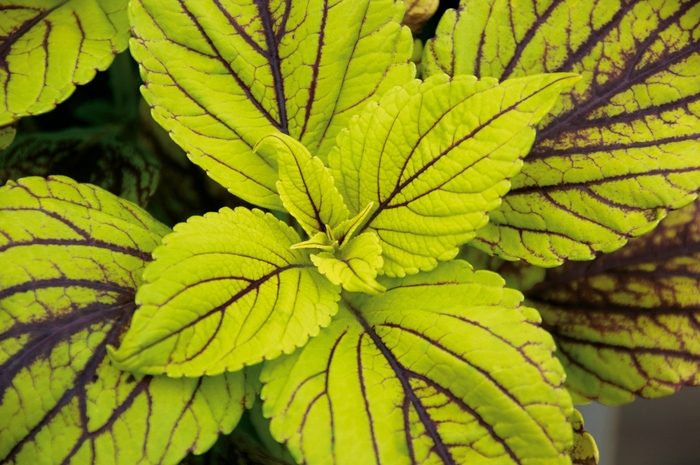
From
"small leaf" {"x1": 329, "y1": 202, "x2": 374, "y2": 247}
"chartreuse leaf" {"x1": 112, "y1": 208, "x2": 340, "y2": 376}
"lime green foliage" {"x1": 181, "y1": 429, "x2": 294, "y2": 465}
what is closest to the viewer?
"chartreuse leaf" {"x1": 112, "y1": 208, "x2": 340, "y2": 376}

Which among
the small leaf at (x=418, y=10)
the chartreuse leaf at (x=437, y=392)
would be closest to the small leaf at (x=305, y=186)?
the chartreuse leaf at (x=437, y=392)

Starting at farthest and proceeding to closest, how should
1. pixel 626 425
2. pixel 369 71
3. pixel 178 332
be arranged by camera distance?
1. pixel 626 425
2. pixel 369 71
3. pixel 178 332

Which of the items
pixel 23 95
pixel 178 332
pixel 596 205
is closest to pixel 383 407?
pixel 178 332

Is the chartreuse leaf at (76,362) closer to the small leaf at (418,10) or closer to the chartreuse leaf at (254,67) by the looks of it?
the chartreuse leaf at (254,67)

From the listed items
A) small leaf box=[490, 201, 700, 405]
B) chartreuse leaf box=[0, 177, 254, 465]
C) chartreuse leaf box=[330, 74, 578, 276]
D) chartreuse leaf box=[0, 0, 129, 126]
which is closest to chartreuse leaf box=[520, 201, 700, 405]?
small leaf box=[490, 201, 700, 405]

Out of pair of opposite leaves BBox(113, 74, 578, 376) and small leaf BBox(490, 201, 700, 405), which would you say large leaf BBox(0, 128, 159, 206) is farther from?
small leaf BBox(490, 201, 700, 405)

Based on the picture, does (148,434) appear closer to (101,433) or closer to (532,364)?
(101,433)

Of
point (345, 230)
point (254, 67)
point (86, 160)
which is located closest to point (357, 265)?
point (345, 230)
